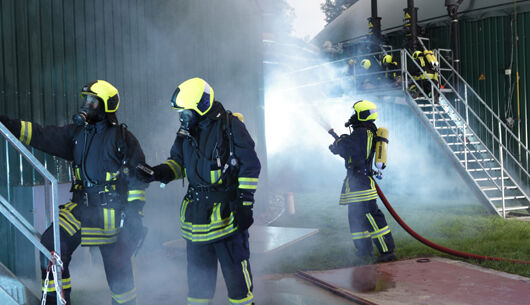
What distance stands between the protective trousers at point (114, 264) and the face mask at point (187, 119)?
106cm

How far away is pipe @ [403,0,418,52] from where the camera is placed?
1299 centimetres

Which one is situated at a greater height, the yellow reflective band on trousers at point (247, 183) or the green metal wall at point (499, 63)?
the green metal wall at point (499, 63)

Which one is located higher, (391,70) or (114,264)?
(391,70)

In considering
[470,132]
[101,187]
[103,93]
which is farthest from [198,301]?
[470,132]

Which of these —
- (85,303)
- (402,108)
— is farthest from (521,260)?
(402,108)

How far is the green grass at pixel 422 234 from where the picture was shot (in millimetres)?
6285

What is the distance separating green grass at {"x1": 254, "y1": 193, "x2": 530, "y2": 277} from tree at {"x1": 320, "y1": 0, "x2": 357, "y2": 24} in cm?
3240

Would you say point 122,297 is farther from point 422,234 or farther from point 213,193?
point 422,234

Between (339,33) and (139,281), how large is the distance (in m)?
13.2

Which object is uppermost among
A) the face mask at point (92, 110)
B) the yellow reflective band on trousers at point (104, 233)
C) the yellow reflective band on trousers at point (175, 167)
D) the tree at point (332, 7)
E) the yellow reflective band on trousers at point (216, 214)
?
the tree at point (332, 7)

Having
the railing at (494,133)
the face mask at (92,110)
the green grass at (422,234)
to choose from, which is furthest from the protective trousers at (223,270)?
the railing at (494,133)

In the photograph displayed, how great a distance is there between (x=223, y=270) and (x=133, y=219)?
3.15 feet

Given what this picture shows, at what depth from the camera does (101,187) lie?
164 inches

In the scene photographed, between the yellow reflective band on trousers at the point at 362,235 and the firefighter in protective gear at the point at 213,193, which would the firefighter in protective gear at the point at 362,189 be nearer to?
the yellow reflective band on trousers at the point at 362,235
